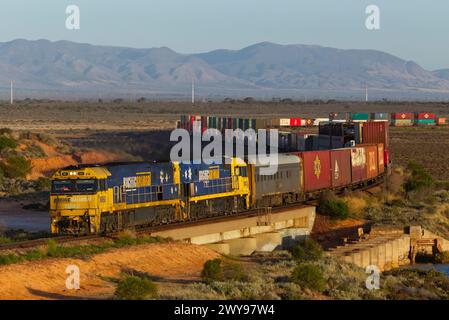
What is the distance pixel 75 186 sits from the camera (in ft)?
107

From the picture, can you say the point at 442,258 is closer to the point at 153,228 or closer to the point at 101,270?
the point at 153,228

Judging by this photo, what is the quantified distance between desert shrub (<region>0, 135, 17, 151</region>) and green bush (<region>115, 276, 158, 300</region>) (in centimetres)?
4941

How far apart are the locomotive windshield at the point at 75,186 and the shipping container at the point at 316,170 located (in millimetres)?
18081

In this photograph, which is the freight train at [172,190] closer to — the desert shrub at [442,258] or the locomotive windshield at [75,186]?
the locomotive windshield at [75,186]

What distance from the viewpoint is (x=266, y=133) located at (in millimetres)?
73188

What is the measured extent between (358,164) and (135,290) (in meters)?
33.5

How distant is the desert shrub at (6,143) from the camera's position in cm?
7200

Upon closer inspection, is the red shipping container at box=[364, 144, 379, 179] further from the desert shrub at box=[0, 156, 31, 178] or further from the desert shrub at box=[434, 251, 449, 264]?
the desert shrub at box=[0, 156, 31, 178]

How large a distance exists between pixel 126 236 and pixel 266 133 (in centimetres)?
4067

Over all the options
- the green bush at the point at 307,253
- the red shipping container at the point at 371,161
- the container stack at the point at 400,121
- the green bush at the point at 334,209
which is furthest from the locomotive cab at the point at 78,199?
the container stack at the point at 400,121

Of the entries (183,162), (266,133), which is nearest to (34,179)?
(266,133)

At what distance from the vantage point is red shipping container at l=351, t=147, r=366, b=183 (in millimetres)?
54809

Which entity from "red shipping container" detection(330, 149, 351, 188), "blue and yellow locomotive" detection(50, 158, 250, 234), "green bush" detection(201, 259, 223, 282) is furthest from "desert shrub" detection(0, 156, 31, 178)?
"green bush" detection(201, 259, 223, 282)
